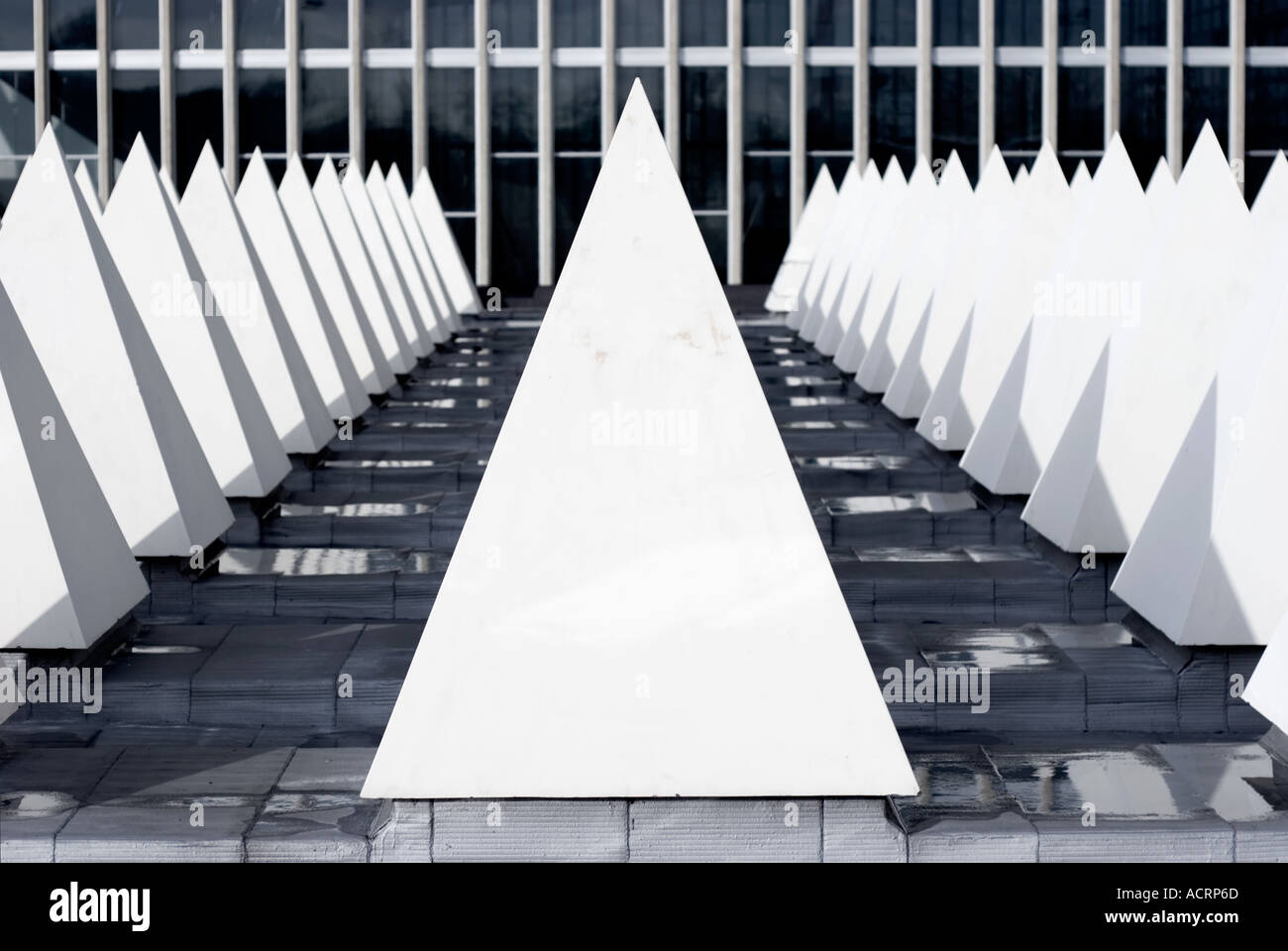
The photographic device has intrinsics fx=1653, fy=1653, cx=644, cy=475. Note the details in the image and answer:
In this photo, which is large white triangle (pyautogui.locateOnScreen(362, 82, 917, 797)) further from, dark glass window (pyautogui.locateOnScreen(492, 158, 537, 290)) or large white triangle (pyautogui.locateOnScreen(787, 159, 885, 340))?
dark glass window (pyautogui.locateOnScreen(492, 158, 537, 290))

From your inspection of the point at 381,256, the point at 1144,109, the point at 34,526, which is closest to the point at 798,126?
the point at 1144,109

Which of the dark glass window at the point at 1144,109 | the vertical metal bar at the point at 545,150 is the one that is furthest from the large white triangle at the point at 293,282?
the dark glass window at the point at 1144,109

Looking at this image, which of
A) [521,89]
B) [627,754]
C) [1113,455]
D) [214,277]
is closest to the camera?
[627,754]

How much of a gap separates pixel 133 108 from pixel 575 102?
Answer: 9630mm

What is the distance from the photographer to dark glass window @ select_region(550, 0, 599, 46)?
3597 centimetres

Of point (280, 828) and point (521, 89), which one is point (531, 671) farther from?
point (521, 89)

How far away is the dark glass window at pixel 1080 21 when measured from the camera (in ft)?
116

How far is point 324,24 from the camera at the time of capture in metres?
36.1

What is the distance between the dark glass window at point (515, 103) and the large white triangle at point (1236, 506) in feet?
94.8

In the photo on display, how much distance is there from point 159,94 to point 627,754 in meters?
33.2

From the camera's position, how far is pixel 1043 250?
44.5 ft

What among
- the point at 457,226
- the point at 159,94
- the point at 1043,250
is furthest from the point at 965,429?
the point at 159,94

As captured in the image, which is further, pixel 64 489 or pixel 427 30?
pixel 427 30
